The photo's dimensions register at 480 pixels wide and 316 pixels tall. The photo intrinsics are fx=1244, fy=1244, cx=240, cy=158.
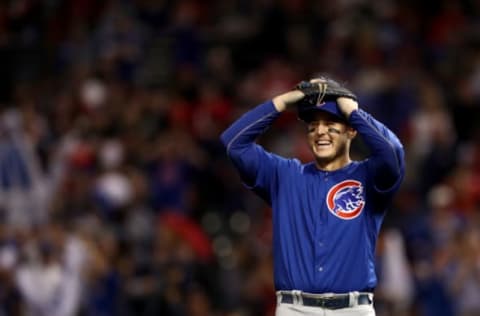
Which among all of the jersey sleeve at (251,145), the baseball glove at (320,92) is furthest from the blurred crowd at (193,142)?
the baseball glove at (320,92)

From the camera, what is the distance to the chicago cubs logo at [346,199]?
6.28 metres

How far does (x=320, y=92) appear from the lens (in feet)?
20.5

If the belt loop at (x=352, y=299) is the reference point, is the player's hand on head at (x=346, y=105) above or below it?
above

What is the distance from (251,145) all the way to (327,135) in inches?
16.4

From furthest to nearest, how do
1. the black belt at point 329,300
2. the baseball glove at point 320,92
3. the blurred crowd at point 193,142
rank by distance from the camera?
the blurred crowd at point 193,142
the baseball glove at point 320,92
the black belt at point 329,300

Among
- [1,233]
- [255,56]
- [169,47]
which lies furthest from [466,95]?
[1,233]

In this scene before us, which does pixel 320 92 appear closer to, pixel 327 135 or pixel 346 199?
pixel 327 135

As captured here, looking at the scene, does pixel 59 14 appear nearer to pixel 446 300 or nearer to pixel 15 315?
pixel 15 315

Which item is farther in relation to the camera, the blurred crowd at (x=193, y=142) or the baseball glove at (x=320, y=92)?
the blurred crowd at (x=193, y=142)

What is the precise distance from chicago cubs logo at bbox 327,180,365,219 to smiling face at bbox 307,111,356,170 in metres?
0.17

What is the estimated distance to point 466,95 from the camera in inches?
538

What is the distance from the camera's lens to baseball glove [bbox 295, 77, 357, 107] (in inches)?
247

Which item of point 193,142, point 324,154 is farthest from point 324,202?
point 193,142

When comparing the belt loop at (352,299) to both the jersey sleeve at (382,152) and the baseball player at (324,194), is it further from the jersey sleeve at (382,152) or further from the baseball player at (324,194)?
the jersey sleeve at (382,152)
